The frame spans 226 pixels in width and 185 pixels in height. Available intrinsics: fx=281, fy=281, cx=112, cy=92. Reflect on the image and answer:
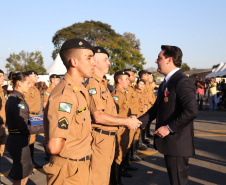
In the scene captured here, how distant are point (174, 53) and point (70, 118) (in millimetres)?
1937

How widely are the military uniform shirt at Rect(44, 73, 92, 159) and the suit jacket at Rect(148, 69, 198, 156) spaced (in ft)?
4.18

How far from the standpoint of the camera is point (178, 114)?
3529mm

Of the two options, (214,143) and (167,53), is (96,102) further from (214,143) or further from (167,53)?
(214,143)

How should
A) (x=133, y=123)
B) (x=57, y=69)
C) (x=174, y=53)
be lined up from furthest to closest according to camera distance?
(x=57, y=69) < (x=133, y=123) < (x=174, y=53)

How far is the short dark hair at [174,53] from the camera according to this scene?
3711mm

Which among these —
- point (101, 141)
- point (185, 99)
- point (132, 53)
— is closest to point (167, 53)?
point (185, 99)

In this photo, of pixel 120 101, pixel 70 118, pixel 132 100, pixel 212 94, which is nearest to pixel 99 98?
pixel 70 118

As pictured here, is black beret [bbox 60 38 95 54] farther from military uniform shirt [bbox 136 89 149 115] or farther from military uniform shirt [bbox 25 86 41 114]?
military uniform shirt [bbox 136 89 149 115]

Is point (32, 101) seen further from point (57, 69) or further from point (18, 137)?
point (57, 69)

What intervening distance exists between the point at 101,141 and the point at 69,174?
5.23 feet

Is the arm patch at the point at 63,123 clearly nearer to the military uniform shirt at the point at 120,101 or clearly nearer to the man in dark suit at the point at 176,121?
the man in dark suit at the point at 176,121

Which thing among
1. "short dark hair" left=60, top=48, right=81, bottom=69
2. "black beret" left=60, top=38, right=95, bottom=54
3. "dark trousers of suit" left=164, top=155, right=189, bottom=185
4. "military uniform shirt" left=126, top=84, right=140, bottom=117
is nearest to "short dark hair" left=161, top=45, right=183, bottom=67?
"dark trousers of suit" left=164, top=155, right=189, bottom=185

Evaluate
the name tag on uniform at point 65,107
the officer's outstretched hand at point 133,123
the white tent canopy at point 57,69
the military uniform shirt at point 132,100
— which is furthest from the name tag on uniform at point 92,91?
the white tent canopy at point 57,69

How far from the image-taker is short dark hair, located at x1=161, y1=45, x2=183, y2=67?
3711mm
